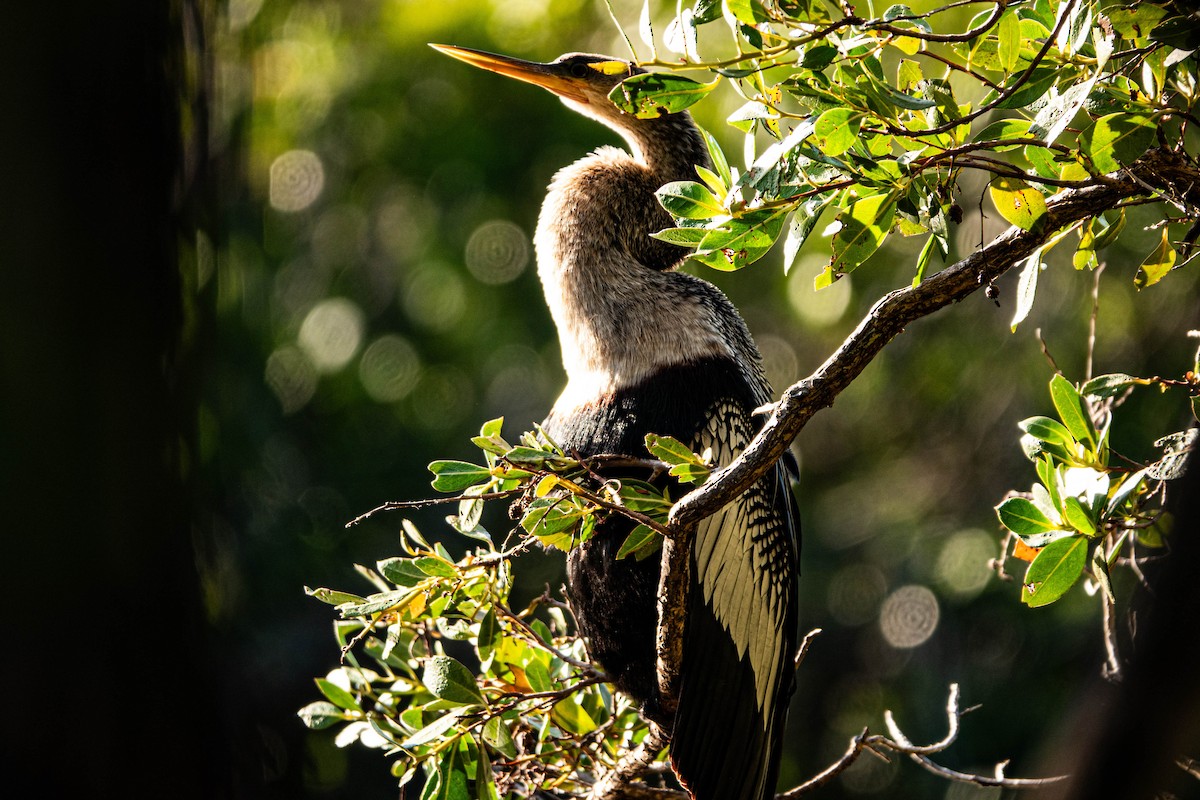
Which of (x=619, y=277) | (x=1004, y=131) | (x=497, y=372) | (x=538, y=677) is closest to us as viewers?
(x=1004, y=131)

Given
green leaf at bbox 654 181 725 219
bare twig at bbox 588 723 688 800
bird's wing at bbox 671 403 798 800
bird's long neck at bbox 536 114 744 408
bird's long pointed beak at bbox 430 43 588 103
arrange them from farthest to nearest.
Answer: bird's long pointed beak at bbox 430 43 588 103 < bird's long neck at bbox 536 114 744 408 < bird's wing at bbox 671 403 798 800 < bare twig at bbox 588 723 688 800 < green leaf at bbox 654 181 725 219

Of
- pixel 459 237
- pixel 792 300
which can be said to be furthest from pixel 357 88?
pixel 792 300

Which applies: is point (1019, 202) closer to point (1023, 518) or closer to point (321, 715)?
point (1023, 518)

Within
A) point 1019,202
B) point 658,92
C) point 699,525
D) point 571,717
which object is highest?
point 658,92

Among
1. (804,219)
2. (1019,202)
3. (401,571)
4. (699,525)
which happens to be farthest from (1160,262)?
(401,571)

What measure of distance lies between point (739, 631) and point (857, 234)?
0.94 metres

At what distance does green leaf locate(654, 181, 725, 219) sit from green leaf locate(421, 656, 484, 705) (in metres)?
0.67

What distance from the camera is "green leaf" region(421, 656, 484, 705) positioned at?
1.54m

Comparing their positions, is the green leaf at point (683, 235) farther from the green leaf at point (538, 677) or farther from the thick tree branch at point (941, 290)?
the green leaf at point (538, 677)

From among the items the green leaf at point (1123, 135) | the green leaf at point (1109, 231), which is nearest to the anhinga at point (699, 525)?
the green leaf at point (1109, 231)

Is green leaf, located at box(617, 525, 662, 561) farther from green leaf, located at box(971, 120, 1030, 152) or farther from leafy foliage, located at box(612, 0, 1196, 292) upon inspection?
green leaf, located at box(971, 120, 1030, 152)

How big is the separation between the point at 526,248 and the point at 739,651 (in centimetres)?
393

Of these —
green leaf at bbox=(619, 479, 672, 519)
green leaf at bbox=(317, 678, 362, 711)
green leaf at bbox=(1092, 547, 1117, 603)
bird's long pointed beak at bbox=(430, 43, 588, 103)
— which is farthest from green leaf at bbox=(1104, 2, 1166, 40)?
bird's long pointed beak at bbox=(430, 43, 588, 103)

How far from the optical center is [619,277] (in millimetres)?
2162
